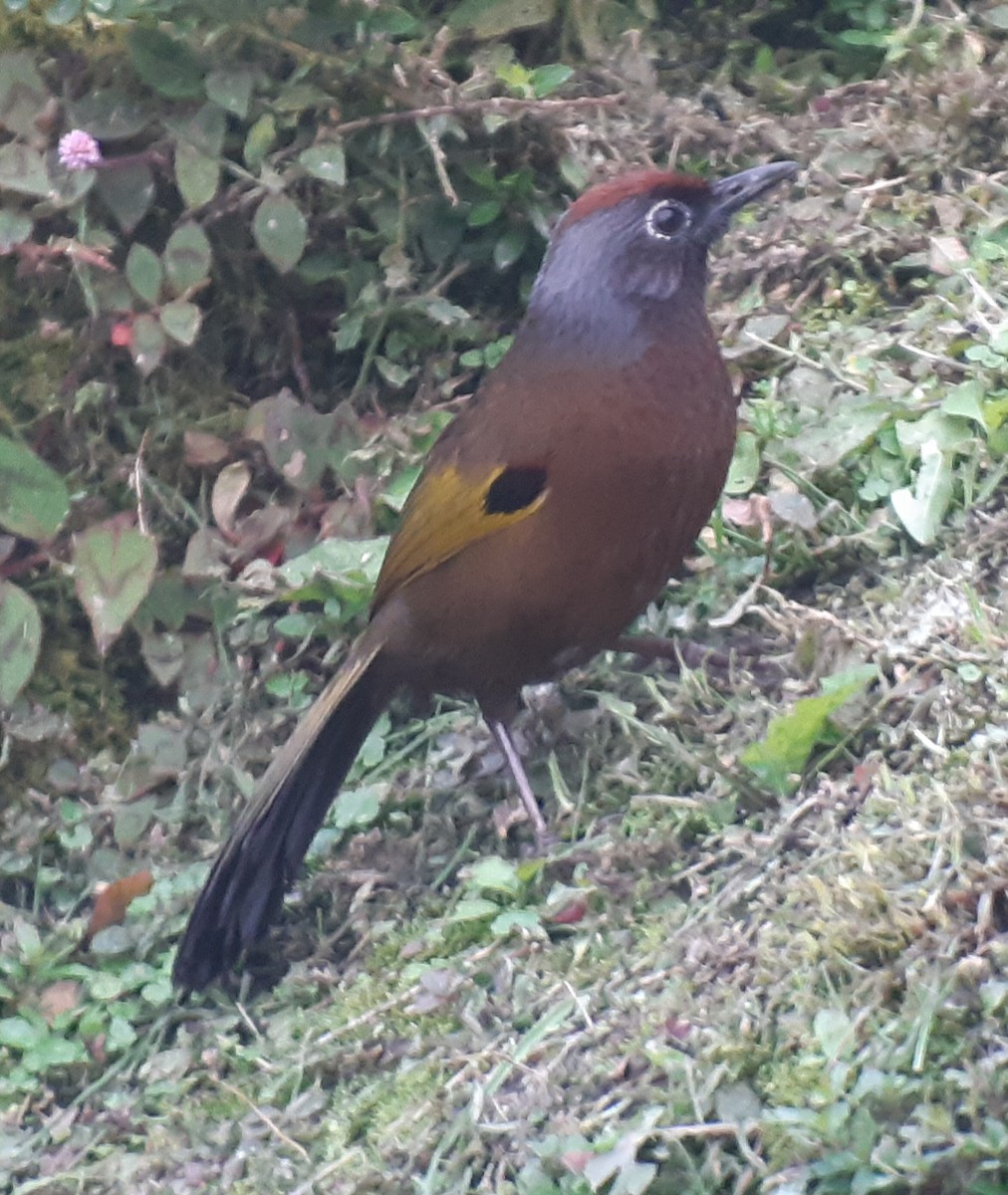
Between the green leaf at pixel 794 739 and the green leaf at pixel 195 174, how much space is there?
6.63 feet

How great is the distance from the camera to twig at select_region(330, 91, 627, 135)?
412 cm

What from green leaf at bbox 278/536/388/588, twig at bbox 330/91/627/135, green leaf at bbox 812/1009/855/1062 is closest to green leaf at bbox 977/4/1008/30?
twig at bbox 330/91/627/135

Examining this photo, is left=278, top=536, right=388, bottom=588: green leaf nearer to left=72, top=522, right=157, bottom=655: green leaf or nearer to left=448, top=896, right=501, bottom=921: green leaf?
left=72, top=522, right=157, bottom=655: green leaf

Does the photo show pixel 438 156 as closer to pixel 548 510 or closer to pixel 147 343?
pixel 147 343

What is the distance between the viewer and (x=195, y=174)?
3.98 m

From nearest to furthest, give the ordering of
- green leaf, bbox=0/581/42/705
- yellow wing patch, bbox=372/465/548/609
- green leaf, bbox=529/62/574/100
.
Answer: yellow wing patch, bbox=372/465/548/609 < green leaf, bbox=0/581/42/705 < green leaf, bbox=529/62/574/100

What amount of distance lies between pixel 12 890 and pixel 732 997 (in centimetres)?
189

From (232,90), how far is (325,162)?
28 cm

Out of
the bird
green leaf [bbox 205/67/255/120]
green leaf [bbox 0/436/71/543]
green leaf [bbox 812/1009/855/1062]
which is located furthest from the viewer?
green leaf [bbox 205/67/255/120]

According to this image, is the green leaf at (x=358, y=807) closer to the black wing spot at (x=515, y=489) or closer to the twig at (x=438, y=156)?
the black wing spot at (x=515, y=489)

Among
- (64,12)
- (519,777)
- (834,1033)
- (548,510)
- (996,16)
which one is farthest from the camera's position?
(996,16)

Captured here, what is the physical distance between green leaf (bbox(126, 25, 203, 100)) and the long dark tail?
1.49 metres

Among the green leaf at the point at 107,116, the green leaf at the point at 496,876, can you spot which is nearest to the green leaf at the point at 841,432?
the green leaf at the point at 496,876

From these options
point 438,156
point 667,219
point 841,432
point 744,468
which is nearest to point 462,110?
point 438,156
